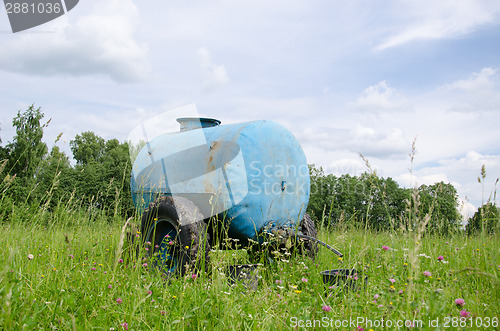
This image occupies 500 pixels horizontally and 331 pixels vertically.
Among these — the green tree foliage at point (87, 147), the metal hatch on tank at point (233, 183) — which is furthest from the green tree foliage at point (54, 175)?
the green tree foliage at point (87, 147)

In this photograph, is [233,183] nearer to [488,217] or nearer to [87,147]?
[488,217]

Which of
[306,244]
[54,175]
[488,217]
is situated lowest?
[306,244]

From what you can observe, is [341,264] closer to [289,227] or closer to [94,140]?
[289,227]

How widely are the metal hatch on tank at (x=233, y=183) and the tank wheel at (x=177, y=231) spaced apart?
11 mm

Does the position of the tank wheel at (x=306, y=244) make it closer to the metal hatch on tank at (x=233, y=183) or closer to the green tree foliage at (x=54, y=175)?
the metal hatch on tank at (x=233, y=183)

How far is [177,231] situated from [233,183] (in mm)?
925

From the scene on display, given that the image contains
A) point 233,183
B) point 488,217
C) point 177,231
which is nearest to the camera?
point 177,231

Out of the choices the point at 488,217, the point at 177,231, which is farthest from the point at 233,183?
the point at 488,217

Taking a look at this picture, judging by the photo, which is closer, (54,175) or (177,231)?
(177,231)

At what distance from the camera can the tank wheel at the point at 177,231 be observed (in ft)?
11.7

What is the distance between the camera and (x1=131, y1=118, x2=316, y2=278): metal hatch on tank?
13.4 ft

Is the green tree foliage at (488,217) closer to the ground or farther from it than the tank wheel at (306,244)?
farther from it

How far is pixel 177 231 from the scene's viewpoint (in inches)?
137

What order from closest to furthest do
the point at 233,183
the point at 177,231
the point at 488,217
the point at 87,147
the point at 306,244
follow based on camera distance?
the point at 177,231
the point at 488,217
the point at 233,183
the point at 306,244
the point at 87,147
